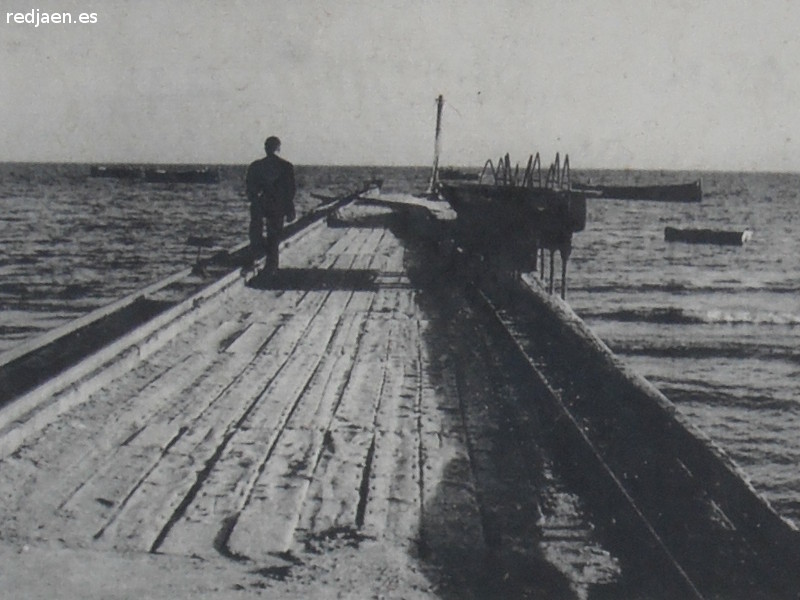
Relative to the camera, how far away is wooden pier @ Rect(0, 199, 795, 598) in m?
3.30

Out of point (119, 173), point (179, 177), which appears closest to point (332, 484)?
point (179, 177)

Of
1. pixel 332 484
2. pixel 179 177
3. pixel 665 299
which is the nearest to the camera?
pixel 332 484

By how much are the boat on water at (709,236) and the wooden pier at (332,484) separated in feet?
118

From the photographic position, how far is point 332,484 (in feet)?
14.1

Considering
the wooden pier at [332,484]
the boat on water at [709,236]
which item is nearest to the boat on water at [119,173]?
the boat on water at [709,236]

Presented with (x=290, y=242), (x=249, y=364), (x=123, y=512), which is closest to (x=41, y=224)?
(x=290, y=242)

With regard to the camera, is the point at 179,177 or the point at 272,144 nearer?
the point at 272,144

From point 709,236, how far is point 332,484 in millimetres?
40114

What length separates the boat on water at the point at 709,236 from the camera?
41312mm

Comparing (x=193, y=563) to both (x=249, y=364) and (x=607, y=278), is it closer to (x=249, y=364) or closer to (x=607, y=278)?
(x=249, y=364)

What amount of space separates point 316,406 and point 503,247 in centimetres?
607

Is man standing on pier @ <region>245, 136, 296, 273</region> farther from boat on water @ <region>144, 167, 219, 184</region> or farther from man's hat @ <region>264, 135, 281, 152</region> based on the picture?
boat on water @ <region>144, 167, 219, 184</region>

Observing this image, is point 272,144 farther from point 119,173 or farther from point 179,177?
point 119,173

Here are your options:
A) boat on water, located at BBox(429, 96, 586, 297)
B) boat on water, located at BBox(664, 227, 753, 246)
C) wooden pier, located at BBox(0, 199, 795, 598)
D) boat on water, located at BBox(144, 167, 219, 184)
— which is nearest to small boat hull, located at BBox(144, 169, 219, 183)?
boat on water, located at BBox(144, 167, 219, 184)
